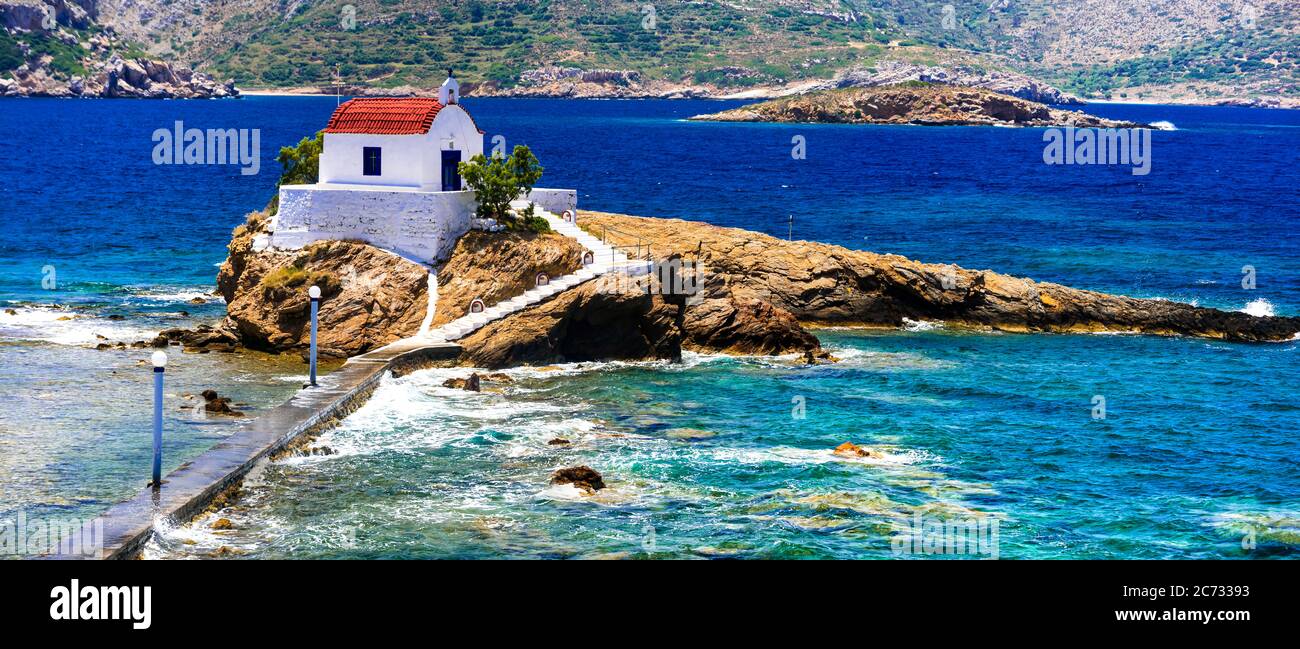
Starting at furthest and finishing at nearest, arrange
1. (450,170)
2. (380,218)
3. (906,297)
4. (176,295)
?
(176,295)
(906,297)
(450,170)
(380,218)

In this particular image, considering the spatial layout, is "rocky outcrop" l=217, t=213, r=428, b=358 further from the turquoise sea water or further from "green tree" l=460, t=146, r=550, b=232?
the turquoise sea water

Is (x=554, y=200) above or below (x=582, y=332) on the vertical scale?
above

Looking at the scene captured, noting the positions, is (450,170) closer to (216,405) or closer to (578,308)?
(578,308)

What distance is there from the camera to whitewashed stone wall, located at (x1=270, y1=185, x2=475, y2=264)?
156 ft

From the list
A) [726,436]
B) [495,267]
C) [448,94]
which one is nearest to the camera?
[726,436]

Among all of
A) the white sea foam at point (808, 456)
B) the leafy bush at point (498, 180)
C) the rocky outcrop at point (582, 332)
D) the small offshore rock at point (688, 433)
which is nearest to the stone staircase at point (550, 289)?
the rocky outcrop at point (582, 332)

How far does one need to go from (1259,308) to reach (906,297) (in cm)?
1765

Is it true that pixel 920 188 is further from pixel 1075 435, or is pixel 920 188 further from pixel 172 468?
pixel 172 468

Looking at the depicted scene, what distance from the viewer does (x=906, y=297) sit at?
184 ft

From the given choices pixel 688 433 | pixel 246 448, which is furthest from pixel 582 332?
pixel 246 448

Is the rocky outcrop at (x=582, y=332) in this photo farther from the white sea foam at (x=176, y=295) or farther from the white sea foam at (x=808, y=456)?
the white sea foam at (x=176, y=295)
